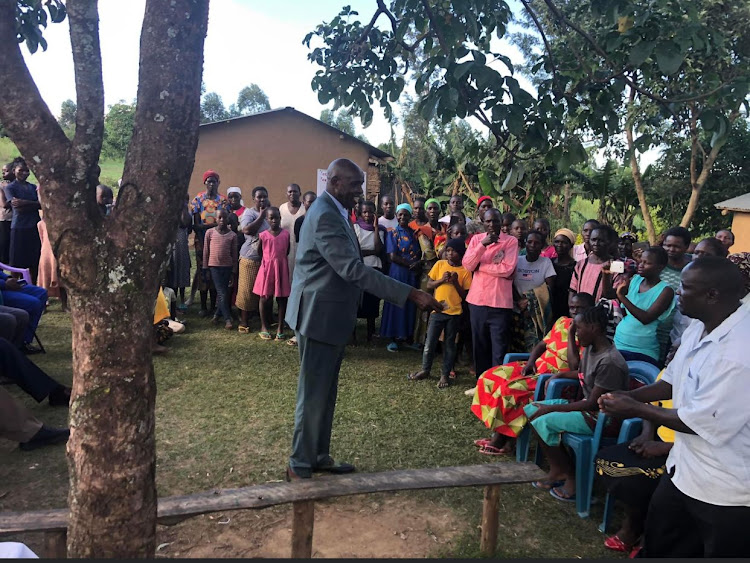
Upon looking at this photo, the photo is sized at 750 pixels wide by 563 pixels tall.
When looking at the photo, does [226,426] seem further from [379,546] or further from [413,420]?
[379,546]

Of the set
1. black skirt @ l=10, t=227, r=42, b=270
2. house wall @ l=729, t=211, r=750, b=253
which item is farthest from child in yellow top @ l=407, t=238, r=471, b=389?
house wall @ l=729, t=211, r=750, b=253

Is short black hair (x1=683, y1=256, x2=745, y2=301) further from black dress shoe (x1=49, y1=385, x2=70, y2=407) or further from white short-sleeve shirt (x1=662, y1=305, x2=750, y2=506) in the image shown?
black dress shoe (x1=49, y1=385, x2=70, y2=407)

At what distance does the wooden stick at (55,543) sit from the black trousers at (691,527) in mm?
2655

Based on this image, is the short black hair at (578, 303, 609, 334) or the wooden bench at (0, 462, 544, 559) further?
the short black hair at (578, 303, 609, 334)

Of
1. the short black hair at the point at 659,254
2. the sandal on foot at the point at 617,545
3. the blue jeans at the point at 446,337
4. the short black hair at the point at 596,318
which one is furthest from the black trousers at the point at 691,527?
the blue jeans at the point at 446,337

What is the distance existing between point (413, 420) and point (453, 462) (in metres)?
0.79

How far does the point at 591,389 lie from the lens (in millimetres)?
3695

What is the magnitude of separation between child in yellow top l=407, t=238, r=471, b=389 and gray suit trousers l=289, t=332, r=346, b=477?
2333 millimetres

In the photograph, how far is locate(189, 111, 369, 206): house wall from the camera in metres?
14.6

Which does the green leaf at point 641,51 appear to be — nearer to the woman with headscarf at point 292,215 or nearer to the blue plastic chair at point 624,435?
the blue plastic chair at point 624,435

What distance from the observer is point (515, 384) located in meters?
4.21

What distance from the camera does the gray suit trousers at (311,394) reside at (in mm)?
3580

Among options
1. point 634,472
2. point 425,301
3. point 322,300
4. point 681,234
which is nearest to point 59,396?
point 322,300

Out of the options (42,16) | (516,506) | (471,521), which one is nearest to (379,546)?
(471,521)
